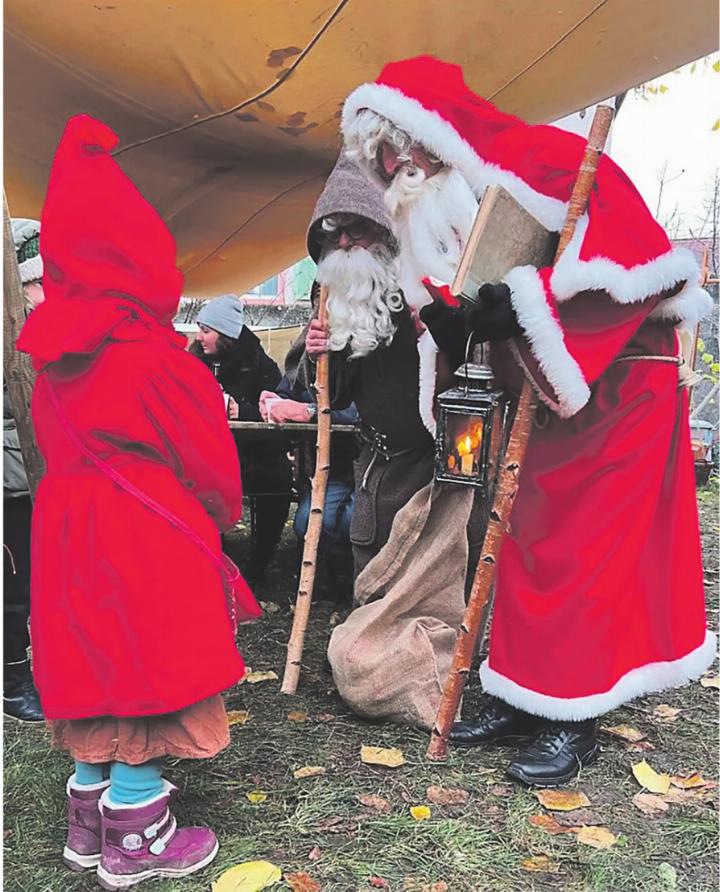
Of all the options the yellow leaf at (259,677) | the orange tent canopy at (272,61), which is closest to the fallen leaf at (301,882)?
the yellow leaf at (259,677)

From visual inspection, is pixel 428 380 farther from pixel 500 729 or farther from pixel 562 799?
pixel 562 799

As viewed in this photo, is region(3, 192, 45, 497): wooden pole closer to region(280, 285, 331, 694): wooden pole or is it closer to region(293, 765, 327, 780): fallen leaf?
region(280, 285, 331, 694): wooden pole

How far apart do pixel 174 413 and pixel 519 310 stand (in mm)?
1007

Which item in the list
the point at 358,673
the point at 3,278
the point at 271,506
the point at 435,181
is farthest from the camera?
the point at 271,506

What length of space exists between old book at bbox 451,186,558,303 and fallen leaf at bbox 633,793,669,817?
5.35ft

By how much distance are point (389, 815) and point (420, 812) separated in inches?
3.7

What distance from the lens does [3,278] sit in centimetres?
251

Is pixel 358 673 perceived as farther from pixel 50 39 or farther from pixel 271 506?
pixel 50 39

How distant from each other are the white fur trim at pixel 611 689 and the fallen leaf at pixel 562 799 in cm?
22

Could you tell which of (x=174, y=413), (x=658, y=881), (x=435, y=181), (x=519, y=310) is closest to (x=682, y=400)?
(x=519, y=310)

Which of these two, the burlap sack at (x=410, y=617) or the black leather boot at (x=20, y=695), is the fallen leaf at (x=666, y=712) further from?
the black leather boot at (x=20, y=695)

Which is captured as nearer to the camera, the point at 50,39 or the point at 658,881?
the point at 658,881

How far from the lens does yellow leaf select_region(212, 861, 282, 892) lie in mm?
2078

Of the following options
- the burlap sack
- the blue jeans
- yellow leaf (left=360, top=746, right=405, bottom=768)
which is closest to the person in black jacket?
the blue jeans
